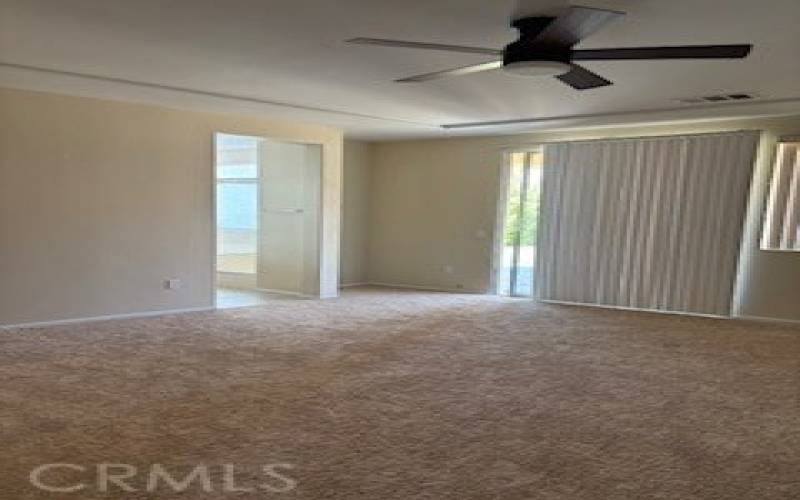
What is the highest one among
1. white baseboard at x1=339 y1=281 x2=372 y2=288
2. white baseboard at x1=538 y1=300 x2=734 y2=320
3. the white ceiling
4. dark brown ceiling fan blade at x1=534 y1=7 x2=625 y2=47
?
the white ceiling

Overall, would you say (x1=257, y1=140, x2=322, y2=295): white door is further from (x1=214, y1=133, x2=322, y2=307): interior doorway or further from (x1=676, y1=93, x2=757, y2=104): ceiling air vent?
(x1=676, y1=93, x2=757, y2=104): ceiling air vent

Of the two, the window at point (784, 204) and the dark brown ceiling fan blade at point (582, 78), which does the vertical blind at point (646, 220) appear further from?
the dark brown ceiling fan blade at point (582, 78)

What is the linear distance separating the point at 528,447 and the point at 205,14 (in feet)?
9.41

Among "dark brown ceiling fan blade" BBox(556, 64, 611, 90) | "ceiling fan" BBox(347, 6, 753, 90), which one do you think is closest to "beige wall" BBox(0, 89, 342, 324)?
"ceiling fan" BBox(347, 6, 753, 90)

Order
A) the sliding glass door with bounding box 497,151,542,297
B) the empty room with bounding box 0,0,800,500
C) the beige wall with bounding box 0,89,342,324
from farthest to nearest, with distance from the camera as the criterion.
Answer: the sliding glass door with bounding box 497,151,542,297, the beige wall with bounding box 0,89,342,324, the empty room with bounding box 0,0,800,500

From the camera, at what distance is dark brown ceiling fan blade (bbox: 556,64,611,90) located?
11.2 feet

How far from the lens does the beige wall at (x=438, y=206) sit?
27.7 ft

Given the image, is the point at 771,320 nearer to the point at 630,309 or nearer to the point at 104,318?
the point at 630,309

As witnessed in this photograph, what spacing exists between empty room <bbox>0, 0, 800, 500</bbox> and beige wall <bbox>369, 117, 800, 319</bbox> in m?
0.04

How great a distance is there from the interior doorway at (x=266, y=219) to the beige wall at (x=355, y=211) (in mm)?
1216

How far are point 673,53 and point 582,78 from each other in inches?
28.7

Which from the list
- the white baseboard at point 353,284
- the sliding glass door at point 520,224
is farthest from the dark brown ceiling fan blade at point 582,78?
the white baseboard at point 353,284

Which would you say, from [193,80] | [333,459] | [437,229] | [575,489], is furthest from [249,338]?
[437,229]

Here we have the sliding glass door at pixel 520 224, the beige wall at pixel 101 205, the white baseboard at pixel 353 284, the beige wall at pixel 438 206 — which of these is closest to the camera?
the beige wall at pixel 101 205
